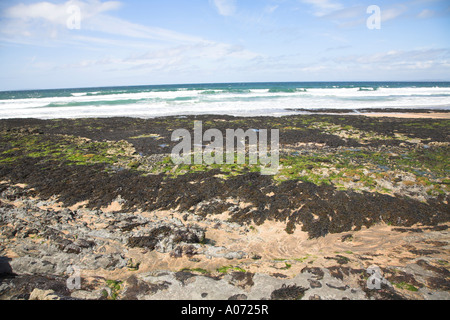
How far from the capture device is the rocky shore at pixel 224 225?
12.2 feet

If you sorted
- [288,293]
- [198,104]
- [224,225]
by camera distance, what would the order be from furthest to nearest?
[198,104], [224,225], [288,293]

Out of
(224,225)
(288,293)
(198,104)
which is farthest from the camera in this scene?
(198,104)

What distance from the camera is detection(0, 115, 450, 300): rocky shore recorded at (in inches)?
147

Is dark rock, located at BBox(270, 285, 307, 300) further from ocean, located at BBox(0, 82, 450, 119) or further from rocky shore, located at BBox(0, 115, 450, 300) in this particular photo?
ocean, located at BBox(0, 82, 450, 119)

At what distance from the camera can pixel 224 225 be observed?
19.6ft

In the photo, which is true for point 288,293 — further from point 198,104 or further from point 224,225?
point 198,104

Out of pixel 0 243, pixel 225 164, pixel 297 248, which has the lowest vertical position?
pixel 297 248

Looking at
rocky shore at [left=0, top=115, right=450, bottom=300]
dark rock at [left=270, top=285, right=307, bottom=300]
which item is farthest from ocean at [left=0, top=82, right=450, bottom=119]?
dark rock at [left=270, top=285, right=307, bottom=300]

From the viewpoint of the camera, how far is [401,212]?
617 cm

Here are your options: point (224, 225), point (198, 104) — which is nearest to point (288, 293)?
point (224, 225)

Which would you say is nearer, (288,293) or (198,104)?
(288,293)
